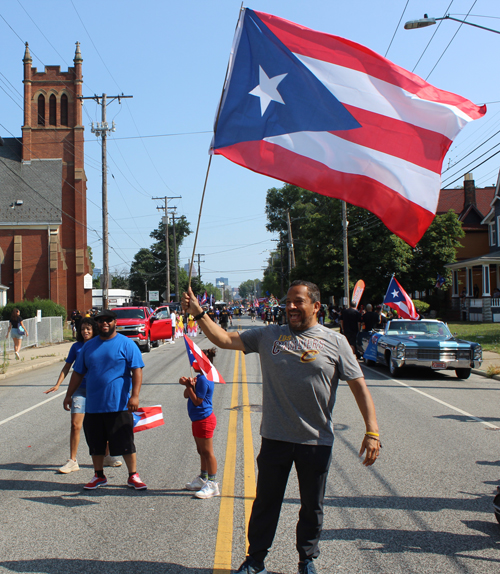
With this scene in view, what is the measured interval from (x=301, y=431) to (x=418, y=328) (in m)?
13.6

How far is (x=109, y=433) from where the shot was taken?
5.67 meters

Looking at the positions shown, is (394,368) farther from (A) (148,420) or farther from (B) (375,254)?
(B) (375,254)

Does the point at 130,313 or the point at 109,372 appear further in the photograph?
the point at 130,313

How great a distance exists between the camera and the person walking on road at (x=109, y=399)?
5672 mm

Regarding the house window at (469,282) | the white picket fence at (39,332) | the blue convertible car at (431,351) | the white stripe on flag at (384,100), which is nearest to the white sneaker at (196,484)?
the white stripe on flag at (384,100)

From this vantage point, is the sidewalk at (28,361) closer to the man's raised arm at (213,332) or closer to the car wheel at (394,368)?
the car wheel at (394,368)

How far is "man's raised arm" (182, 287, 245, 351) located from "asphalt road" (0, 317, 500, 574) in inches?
60.5

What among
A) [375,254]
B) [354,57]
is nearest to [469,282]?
[375,254]

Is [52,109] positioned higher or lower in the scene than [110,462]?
higher

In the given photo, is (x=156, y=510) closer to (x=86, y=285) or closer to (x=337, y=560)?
(x=337, y=560)

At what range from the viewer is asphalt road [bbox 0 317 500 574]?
4.05 metres

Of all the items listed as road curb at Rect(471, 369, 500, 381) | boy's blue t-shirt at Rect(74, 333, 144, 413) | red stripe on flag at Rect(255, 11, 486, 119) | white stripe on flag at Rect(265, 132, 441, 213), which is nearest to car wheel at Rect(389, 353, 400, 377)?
road curb at Rect(471, 369, 500, 381)

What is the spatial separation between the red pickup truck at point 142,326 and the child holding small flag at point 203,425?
1948 cm

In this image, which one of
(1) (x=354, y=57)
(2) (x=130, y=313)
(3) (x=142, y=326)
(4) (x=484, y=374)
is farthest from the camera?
(2) (x=130, y=313)
